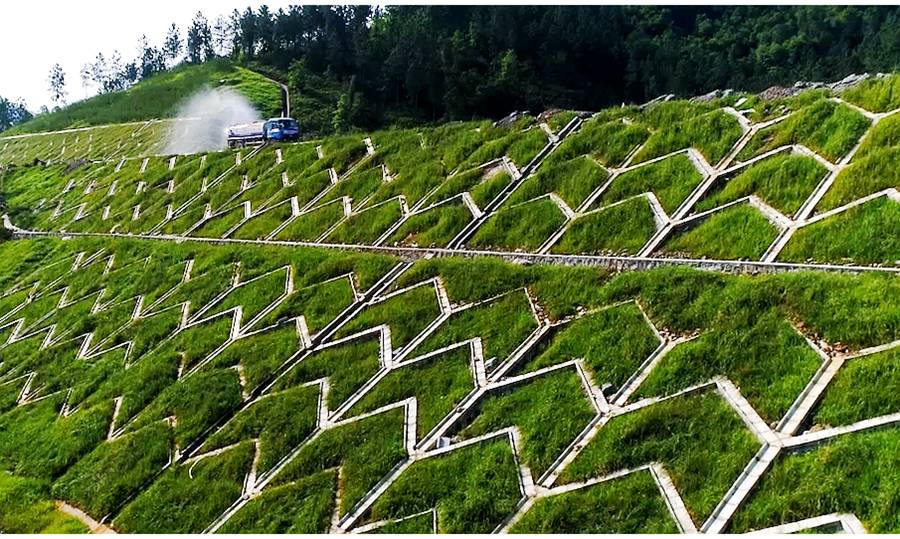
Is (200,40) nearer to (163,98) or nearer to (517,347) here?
(163,98)

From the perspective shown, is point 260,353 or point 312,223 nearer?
point 260,353

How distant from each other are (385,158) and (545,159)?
5.76 meters

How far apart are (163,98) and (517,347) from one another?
62851 mm

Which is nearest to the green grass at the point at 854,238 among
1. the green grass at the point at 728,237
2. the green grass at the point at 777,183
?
the green grass at the point at 728,237

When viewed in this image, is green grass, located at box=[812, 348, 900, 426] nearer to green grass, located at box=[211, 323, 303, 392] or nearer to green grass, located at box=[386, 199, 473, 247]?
green grass, located at box=[386, 199, 473, 247]

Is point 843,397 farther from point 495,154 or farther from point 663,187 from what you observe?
point 495,154

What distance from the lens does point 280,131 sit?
29922 millimetres

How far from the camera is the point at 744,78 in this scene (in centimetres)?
6034

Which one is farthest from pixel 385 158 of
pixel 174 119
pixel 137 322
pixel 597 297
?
pixel 174 119

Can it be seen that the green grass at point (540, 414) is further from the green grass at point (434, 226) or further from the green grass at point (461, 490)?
the green grass at point (434, 226)

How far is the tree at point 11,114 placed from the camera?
352 ft

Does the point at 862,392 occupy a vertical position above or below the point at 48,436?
above

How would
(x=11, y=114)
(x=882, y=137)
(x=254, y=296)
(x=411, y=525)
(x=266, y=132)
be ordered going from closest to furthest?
(x=411, y=525) < (x=882, y=137) < (x=254, y=296) < (x=266, y=132) < (x=11, y=114)

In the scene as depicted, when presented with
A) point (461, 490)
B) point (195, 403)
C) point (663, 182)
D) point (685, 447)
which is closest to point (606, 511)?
point (685, 447)
